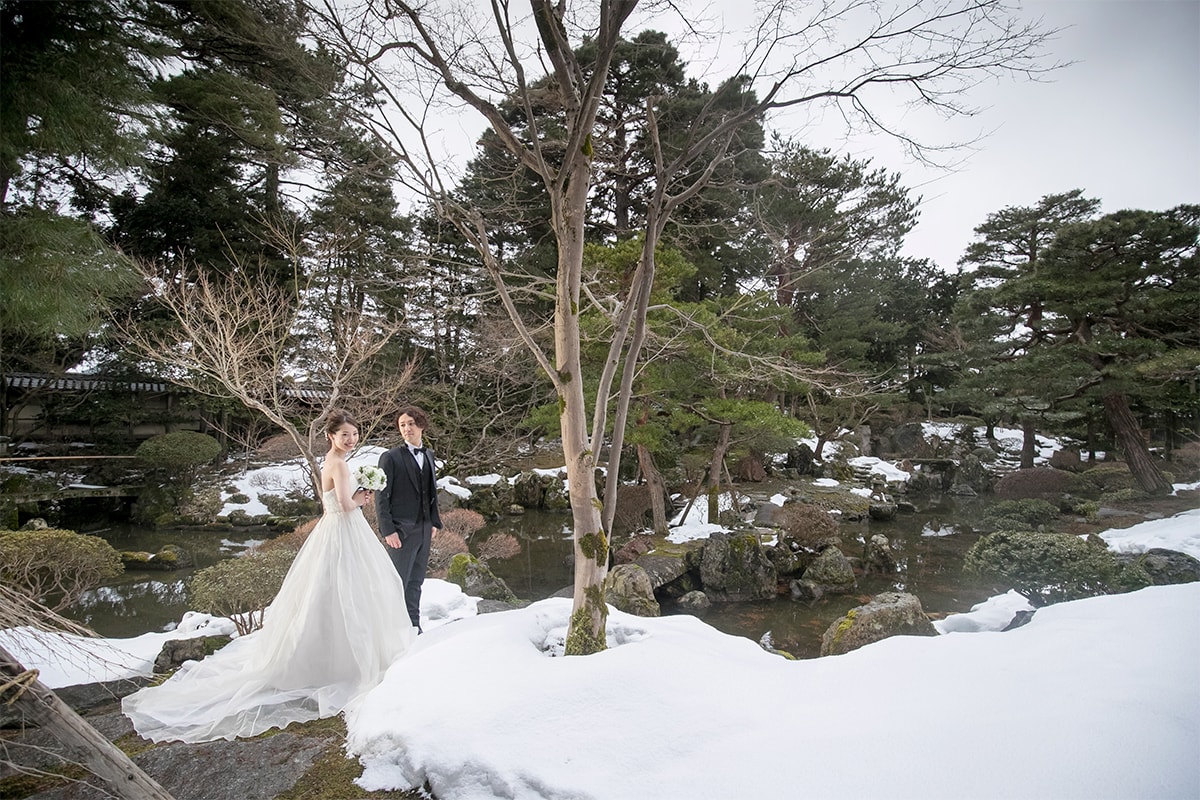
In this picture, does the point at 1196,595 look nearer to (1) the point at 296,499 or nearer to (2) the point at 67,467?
(1) the point at 296,499

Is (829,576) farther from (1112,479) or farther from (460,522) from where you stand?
(1112,479)

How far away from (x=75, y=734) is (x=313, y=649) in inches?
66.0

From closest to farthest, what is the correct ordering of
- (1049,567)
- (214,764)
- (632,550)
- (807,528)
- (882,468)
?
(214,764) → (1049,567) → (632,550) → (807,528) → (882,468)

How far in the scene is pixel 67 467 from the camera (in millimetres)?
12336

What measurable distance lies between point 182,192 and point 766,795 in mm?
16705

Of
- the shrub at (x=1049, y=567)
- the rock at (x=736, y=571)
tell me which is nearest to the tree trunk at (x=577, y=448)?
the shrub at (x=1049, y=567)

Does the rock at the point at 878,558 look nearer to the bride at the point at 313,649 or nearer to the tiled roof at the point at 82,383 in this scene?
the bride at the point at 313,649

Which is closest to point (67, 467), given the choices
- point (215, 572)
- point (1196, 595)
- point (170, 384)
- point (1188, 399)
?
point (170, 384)

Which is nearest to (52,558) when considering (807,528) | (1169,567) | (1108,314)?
(807,528)

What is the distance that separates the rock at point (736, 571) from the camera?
27.7ft

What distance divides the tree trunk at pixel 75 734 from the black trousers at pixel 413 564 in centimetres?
224

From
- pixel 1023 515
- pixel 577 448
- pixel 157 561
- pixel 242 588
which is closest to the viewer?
pixel 577 448

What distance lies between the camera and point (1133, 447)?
12.4m

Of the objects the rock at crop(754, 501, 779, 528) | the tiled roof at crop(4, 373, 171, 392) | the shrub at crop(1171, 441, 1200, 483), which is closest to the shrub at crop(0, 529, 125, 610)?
the tiled roof at crop(4, 373, 171, 392)
